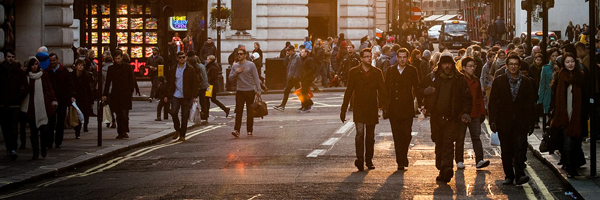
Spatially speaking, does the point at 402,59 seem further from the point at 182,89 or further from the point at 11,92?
the point at 182,89

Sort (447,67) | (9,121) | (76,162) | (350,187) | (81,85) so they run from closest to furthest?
(350,187), (447,67), (76,162), (9,121), (81,85)

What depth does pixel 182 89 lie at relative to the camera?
1856cm

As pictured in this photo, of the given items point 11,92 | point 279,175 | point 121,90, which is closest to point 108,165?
point 11,92

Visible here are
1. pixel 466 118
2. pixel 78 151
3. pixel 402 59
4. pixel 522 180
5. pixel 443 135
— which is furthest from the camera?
pixel 78 151

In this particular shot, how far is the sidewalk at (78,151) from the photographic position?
13.4m

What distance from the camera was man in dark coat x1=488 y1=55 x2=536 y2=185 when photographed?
11.8m

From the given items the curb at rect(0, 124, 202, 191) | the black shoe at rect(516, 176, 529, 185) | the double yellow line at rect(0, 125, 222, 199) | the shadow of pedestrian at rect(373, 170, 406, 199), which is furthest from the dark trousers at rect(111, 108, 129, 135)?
the black shoe at rect(516, 176, 529, 185)

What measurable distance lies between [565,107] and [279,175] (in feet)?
12.2

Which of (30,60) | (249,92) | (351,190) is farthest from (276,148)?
(351,190)

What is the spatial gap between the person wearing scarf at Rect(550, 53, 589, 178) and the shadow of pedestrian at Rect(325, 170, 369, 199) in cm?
255

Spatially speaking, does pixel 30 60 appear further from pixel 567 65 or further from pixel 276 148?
pixel 567 65

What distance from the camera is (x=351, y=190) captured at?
443 inches

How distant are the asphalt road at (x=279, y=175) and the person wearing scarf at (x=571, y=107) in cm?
49

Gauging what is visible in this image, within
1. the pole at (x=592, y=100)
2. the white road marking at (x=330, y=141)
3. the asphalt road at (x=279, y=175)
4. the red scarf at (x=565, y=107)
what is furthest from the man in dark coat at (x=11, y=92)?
the pole at (x=592, y=100)
